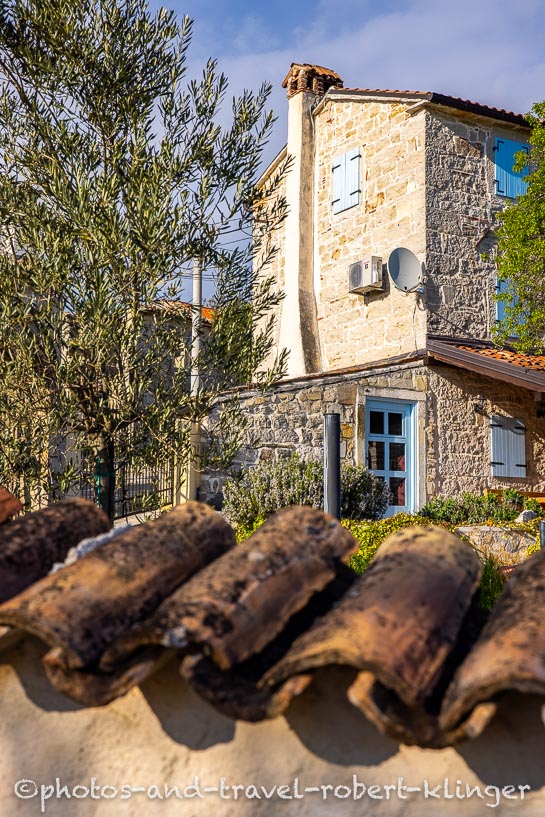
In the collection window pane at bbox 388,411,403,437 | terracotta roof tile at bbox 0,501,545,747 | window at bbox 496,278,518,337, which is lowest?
terracotta roof tile at bbox 0,501,545,747

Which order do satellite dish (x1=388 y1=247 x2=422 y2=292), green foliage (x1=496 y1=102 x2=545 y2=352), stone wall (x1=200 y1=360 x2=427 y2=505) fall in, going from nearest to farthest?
stone wall (x1=200 y1=360 x2=427 y2=505)
green foliage (x1=496 y1=102 x2=545 y2=352)
satellite dish (x1=388 y1=247 x2=422 y2=292)

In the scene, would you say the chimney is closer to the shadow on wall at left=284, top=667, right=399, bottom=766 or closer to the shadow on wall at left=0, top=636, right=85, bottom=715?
the shadow on wall at left=0, top=636, right=85, bottom=715

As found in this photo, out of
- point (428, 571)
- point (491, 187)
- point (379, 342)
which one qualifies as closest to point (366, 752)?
point (428, 571)

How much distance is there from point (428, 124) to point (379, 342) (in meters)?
4.71

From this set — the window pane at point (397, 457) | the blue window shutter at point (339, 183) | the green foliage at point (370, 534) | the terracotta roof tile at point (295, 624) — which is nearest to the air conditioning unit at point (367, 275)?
the blue window shutter at point (339, 183)

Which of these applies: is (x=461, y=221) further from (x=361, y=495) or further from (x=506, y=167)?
(x=361, y=495)

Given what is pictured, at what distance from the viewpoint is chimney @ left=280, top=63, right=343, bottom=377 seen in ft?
61.8

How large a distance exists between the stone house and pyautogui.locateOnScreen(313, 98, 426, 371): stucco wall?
3cm

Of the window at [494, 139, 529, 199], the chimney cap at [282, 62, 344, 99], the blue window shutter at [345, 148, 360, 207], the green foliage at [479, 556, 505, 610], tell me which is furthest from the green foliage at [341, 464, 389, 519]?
the chimney cap at [282, 62, 344, 99]

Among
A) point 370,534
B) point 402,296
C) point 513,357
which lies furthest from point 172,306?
point 513,357

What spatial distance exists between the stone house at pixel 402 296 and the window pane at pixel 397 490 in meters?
0.04

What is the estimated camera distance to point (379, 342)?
17.4 metres

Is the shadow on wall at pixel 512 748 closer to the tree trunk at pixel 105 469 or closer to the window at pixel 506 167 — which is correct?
the tree trunk at pixel 105 469

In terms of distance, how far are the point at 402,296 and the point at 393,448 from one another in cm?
347
